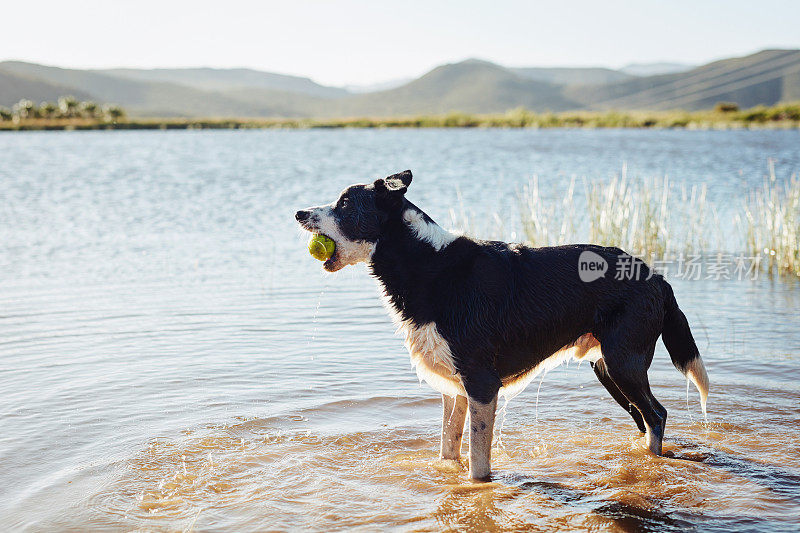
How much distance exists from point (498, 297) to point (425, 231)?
0.79 meters

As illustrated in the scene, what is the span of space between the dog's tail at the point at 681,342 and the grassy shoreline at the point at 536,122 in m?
61.7

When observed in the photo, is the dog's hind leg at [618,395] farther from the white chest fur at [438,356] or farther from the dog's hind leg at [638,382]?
the white chest fur at [438,356]

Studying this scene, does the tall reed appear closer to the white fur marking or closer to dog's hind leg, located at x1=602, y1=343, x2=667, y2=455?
dog's hind leg, located at x1=602, y1=343, x2=667, y2=455

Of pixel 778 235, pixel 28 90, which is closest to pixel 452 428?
pixel 778 235

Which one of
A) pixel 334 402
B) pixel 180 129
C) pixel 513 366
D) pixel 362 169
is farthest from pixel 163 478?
pixel 180 129

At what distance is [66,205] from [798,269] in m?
19.9

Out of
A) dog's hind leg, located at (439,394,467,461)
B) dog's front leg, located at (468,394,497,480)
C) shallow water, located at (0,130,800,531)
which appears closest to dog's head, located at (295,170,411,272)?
dog's front leg, located at (468,394,497,480)

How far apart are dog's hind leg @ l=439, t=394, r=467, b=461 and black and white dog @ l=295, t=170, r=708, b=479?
1.44 ft

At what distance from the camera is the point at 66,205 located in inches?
888

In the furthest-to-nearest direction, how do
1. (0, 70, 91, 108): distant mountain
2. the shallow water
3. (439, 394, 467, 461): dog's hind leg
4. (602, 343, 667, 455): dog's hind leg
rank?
(0, 70, 91, 108): distant mountain → (439, 394, 467, 461): dog's hind leg → (602, 343, 667, 455): dog's hind leg → the shallow water

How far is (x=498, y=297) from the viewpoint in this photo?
5.82m

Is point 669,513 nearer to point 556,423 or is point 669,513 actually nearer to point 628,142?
point 556,423

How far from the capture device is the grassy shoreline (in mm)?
64750

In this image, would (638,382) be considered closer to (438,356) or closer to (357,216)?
(438,356)
